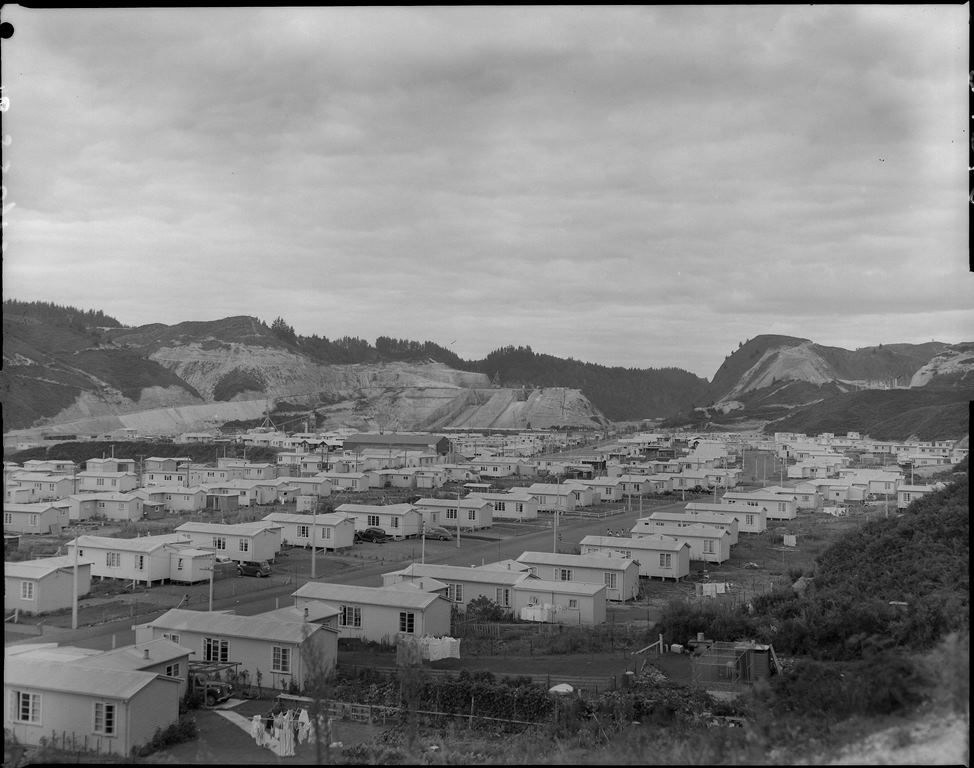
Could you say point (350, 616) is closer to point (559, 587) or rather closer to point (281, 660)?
point (281, 660)

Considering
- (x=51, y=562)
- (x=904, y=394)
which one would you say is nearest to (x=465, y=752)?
(x=51, y=562)

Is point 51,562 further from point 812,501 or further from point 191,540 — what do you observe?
point 812,501

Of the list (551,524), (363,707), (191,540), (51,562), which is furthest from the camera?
(551,524)

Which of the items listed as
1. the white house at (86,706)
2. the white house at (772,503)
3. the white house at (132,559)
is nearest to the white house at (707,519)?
the white house at (772,503)

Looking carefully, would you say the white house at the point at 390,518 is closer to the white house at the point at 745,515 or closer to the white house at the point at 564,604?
the white house at the point at 745,515

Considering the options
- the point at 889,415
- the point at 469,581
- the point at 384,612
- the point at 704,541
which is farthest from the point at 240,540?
the point at 889,415
